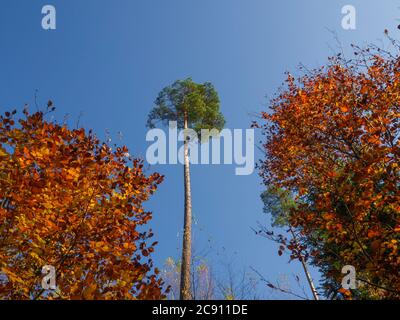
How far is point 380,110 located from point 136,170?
16.7 ft

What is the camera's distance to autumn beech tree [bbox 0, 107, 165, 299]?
5.26m

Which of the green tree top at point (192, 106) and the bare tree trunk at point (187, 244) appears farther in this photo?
the green tree top at point (192, 106)

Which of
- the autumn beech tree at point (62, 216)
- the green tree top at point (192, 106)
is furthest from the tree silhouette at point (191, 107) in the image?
the autumn beech tree at point (62, 216)

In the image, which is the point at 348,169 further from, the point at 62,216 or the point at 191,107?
the point at 191,107

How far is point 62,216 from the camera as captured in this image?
18.4ft

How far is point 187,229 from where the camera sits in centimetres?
1292

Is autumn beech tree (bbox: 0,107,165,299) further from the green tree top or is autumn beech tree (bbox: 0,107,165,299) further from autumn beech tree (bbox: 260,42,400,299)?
the green tree top

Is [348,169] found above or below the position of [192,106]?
below

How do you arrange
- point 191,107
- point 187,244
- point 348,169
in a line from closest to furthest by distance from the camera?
Answer: point 348,169 → point 187,244 → point 191,107

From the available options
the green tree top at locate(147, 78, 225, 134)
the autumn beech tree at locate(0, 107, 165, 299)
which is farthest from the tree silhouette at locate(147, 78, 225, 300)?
the autumn beech tree at locate(0, 107, 165, 299)

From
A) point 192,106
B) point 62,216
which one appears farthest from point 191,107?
point 62,216

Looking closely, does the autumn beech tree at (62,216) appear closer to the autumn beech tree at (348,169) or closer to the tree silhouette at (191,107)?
the autumn beech tree at (348,169)

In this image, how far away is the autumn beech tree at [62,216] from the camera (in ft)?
17.3
